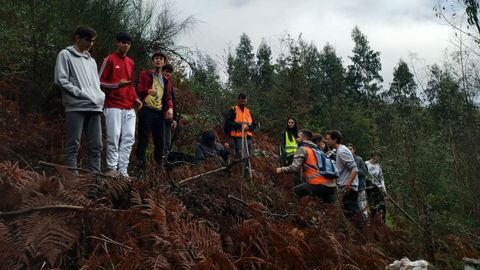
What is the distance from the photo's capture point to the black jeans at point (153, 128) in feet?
20.3

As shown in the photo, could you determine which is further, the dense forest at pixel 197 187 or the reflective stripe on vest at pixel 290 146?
the reflective stripe on vest at pixel 290 146

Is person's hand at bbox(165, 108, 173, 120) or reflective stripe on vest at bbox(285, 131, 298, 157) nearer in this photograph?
person's hand at bbox(165, 108, 173, 120)

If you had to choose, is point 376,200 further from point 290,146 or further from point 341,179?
point 290,146

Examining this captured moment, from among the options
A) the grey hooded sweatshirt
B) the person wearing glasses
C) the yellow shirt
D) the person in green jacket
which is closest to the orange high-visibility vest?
the person in green jacket

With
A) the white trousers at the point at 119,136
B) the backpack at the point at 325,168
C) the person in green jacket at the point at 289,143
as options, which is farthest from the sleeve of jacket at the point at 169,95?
the person in green jacket at the point at 289,143

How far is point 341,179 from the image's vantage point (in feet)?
24.8

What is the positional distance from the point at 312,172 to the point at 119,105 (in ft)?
9.19

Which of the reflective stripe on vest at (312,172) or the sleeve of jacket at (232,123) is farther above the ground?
the sleeve of jacket at (232,123)

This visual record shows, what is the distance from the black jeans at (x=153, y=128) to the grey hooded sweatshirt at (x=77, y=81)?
3.85ft

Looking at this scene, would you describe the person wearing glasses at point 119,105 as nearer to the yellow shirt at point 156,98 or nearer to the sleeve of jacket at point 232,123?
the yellow shirt at point 156,98

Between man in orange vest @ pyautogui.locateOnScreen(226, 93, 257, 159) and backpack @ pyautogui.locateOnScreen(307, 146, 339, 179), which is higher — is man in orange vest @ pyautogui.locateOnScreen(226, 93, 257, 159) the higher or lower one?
the higher one

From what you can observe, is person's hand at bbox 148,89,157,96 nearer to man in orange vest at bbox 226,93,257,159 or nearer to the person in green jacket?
man in orange vest at bbox 226,93,257,159

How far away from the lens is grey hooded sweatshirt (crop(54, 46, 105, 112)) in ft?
15.9

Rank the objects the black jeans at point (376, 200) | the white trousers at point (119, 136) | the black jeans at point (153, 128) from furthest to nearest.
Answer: the black jeans at point (376, 200)
the black jeans at point (153, 128)
the white trousers at point (119, 136)
